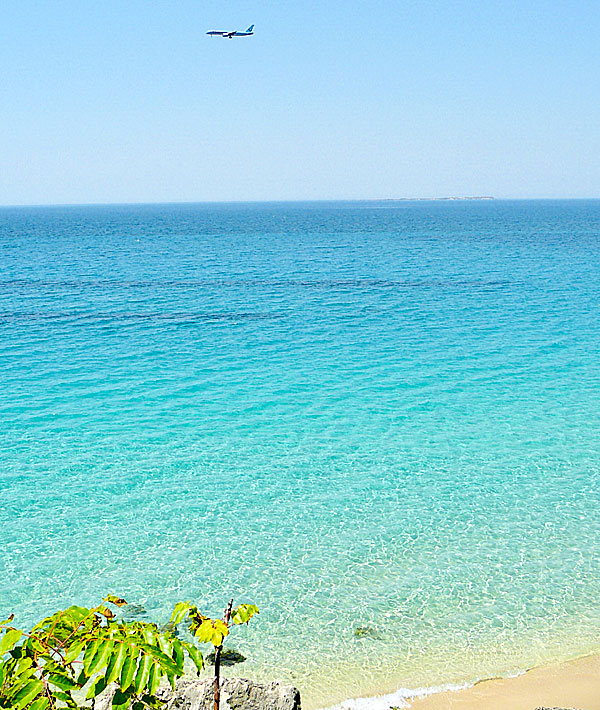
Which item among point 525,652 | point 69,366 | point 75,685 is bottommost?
→ point 525,652

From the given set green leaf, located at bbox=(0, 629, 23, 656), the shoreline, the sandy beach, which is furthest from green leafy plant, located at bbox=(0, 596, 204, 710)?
the sandy beach

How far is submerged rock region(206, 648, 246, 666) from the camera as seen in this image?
40.7ft

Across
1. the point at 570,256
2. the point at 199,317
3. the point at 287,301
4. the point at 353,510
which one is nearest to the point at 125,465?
the point at 353,510

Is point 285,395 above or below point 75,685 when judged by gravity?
below

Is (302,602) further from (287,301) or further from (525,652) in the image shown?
(287,301)

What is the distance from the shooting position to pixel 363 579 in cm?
1477

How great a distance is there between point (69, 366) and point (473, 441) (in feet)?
60.6

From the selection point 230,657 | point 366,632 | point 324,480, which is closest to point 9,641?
point 230,657

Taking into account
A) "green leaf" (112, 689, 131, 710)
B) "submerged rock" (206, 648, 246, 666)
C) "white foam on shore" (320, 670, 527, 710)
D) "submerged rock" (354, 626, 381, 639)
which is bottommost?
"white foam on shore" (320, 670, 527, 710)

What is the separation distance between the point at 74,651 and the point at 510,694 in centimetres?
967

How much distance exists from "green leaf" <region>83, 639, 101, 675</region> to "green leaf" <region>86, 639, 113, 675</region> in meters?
0.01

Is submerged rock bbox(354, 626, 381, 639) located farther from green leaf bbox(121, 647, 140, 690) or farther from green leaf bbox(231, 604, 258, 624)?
green leaf bbox(121, 647, 140, 690)

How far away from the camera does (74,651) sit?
13.6 feet

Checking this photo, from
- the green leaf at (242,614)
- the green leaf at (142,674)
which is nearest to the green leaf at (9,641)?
the green leaf at (142,674)
